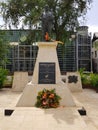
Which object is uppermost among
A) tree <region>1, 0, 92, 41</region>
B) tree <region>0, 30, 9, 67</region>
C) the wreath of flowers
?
tree <region>1, 0, 92, 41</region>

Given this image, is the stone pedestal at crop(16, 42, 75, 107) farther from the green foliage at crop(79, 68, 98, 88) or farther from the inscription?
the green foliage at crop(79, 68, 98, 88)

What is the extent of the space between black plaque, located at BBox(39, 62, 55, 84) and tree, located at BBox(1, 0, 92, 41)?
13.7 metres

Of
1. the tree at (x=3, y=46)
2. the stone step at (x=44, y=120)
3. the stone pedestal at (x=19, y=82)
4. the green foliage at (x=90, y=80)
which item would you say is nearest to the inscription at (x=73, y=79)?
the green foliage at (x=90, y=80)

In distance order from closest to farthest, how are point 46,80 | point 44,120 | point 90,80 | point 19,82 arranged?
point 44,120, point 46,80, point 19,82, point 90,80

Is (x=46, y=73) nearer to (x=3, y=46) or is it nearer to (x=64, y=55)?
(x=3, y=46)

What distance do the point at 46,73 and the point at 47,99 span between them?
1.14 m

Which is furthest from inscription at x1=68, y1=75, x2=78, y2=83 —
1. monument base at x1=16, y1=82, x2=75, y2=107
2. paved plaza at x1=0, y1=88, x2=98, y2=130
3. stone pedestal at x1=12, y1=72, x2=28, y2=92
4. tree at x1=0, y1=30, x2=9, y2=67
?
paved plaza at x1=0, y1=88, x2=98, y2=130

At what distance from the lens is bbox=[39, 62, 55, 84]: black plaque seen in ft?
36.7

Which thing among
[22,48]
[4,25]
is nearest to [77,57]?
[22,48]

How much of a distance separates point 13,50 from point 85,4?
15000 mm

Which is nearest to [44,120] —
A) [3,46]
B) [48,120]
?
[48,120]

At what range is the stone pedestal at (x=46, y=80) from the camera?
10961 mm

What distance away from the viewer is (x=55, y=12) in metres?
25.2

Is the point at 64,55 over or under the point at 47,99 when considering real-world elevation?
over
